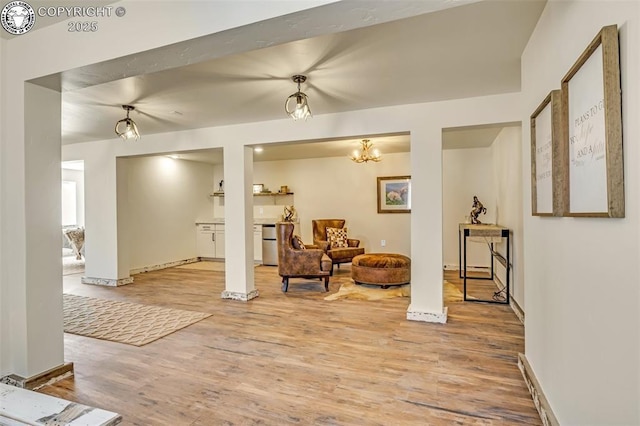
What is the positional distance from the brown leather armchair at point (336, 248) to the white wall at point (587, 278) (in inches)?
156

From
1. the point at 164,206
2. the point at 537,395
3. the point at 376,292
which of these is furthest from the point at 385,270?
the point at 164,206

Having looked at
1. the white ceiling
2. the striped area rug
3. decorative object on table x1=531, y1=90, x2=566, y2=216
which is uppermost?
the white ceiling

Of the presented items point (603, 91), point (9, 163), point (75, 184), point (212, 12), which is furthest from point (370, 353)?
point (75, 184)

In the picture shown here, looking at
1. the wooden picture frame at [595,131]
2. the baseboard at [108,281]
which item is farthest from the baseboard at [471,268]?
the baseboard at [108,281]

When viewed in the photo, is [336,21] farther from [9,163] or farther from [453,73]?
[9,163]

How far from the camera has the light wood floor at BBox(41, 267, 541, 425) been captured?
1.89 metres

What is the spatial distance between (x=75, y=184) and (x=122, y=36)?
9.29 metres

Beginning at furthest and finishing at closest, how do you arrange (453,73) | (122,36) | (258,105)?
(258,105) → (453,73) → (122,36)

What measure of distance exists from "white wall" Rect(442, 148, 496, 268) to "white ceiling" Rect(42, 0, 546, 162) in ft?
10.5

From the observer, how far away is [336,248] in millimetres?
6117

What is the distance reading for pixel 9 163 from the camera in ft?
7.10

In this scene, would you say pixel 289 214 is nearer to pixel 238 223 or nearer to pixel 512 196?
pixel 238 223

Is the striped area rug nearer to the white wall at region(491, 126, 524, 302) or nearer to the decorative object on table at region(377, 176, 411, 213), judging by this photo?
the white wall at region(491, 126, 524, 302)

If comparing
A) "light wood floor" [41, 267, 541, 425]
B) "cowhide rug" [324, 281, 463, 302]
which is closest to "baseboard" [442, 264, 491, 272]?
"cowhide rug" [324, 281, 463, 302]
